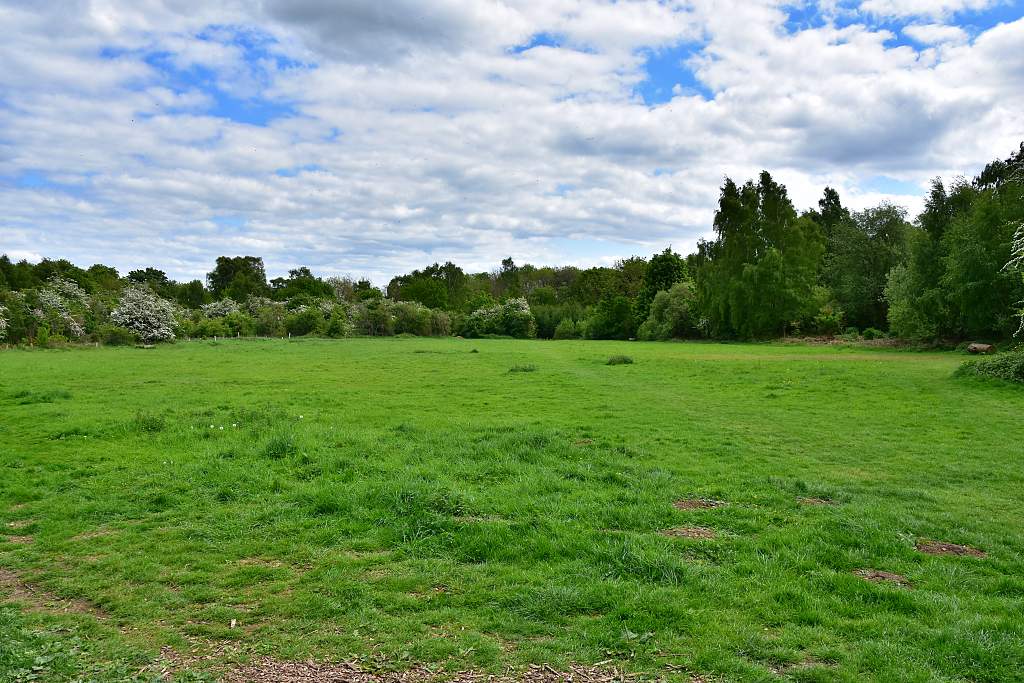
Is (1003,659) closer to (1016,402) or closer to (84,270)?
(1016,402)

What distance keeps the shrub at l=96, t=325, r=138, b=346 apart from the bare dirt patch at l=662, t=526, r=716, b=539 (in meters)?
57.6

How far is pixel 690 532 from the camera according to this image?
7.84 meters

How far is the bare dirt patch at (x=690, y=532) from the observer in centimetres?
764

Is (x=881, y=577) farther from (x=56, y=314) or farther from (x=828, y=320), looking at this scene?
(x=56, y=314)

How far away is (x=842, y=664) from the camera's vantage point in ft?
15.7

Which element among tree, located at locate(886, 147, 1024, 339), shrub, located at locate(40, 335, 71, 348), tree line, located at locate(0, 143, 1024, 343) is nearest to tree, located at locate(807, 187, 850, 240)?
tree line, located at locate(0, 143, 1024, 343)

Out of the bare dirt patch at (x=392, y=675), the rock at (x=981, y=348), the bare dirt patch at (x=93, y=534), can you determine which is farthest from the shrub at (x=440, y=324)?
the bare dirt patch at (x=392, y=675)

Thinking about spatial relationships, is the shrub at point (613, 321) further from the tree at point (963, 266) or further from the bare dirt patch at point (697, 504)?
the bare dirt patch at point (697, 504)

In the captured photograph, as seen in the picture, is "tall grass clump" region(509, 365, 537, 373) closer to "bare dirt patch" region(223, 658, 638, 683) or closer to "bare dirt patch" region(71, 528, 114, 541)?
"bare dirt patch" region(71, 528, 114, 541)

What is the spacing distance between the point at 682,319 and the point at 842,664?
61.5m

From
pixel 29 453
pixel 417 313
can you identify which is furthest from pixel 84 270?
pixel 29 453

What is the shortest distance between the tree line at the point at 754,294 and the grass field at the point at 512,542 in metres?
10.0

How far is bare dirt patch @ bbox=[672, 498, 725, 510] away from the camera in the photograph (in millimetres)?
8805

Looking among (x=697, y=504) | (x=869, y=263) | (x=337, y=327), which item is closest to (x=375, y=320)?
(x=337, y=327)
